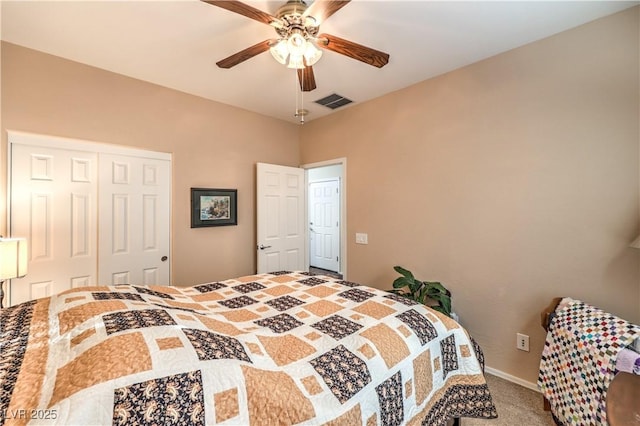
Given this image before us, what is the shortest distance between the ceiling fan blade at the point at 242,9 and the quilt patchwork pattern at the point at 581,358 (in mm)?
2552

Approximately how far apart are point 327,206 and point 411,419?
4743mm

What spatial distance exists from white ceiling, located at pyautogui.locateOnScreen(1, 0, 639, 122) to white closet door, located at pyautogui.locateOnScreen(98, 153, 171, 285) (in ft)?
2.91

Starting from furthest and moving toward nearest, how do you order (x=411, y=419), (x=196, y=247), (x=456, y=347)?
(x=196, y=247)
(x=456, y=347)
(x=411, y=419)

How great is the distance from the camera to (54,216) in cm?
222

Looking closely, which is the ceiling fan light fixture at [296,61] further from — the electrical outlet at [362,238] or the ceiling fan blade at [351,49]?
the electrical outlet at [362,238]

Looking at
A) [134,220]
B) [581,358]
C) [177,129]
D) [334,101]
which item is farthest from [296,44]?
[581,358]

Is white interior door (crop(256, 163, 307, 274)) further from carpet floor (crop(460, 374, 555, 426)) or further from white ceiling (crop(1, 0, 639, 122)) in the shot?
carpet floor (crop(460, 374, 555, 426))

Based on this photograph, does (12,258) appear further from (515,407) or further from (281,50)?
(515,407)

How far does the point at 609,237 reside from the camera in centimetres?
180

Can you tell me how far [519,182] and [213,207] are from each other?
300 centimetres

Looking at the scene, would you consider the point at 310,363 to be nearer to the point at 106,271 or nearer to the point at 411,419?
the point at 411,419

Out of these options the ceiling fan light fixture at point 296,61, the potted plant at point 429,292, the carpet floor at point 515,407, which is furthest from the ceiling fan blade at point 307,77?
the carpet floor at point 515,407

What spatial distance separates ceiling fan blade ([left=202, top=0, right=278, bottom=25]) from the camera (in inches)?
52.5

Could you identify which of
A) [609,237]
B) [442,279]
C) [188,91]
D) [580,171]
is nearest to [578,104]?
[580,171]
